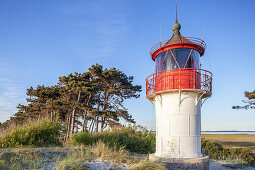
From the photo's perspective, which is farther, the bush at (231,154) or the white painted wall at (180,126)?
the bush at (231,154)

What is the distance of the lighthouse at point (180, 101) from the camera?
8773 millimetres

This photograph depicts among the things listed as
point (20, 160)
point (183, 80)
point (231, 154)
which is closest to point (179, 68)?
point (183, 80)

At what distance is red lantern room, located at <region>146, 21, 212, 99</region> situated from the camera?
29.0ft

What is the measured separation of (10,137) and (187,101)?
9973 millimetres

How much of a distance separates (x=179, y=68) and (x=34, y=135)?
925 centimetres

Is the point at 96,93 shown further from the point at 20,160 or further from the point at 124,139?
the point at 20,160

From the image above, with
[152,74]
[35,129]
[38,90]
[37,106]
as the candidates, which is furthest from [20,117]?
[152,74]

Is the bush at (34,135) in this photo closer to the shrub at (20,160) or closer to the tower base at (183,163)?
the shrub at (20,160)

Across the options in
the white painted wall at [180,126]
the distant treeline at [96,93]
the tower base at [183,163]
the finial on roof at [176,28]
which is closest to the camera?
the tower base at [183,163]

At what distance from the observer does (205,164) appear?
28.7 ft

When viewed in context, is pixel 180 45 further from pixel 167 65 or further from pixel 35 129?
pixel 35 129

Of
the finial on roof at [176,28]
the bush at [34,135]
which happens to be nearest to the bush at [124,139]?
the bush at [34,135]

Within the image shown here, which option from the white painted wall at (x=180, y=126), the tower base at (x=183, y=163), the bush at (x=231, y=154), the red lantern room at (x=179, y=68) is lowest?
the bush at (x=231, y=154)

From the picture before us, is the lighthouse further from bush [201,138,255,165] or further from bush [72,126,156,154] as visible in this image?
bush [201,138,255,165]
